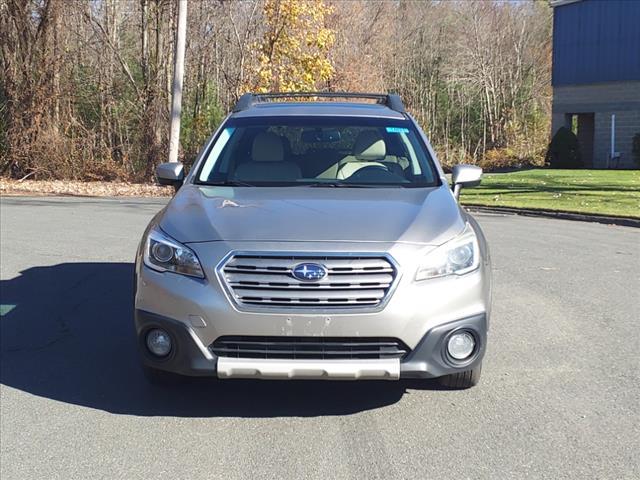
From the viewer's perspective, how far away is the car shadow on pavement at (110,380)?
506 cm

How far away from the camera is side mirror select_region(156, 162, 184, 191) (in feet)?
20.0

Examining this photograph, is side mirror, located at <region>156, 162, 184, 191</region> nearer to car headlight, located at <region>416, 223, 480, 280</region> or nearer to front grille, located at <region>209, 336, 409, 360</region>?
front grille, located at <region>209, 336, 409, 360</region>

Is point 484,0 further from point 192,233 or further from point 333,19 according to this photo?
point 192,233

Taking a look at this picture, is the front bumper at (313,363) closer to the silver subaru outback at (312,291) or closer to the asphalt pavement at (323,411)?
the silver subaru outback at (312,291)

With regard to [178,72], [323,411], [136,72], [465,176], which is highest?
[136,72]

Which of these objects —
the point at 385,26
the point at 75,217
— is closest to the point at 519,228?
the point at 75,217

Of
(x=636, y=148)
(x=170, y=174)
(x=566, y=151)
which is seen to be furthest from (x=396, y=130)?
(x=566, y=151)

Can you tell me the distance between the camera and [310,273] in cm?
441

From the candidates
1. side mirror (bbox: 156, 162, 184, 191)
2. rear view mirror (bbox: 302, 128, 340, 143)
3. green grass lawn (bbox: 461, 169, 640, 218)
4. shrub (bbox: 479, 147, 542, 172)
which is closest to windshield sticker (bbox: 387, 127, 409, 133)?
rear view mirror (bbox: 302, 128, 340, 143)

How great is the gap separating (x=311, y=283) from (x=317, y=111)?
8.20 ft

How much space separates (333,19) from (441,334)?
31.8 m

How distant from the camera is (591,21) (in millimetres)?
33031

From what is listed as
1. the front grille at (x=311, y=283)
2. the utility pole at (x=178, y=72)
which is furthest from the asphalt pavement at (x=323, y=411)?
the utility pole at (x=178, y=72)

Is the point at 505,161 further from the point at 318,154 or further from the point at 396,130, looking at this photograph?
the point at 318,154
